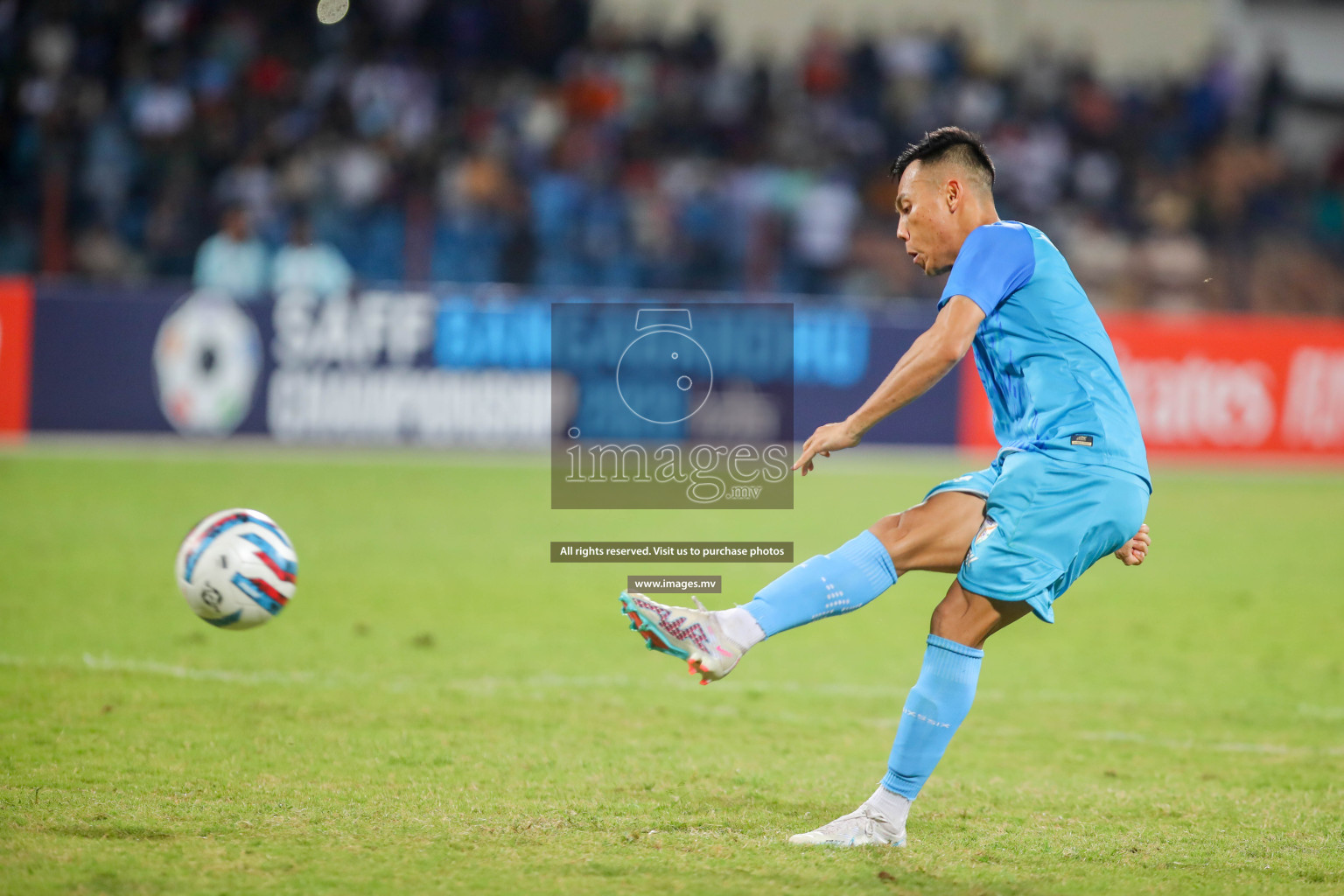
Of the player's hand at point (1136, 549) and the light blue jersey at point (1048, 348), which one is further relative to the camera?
the player's hand at point (1136, 549)

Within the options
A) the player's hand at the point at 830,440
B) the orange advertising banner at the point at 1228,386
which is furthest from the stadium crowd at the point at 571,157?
the player's hand at the point at 830,440

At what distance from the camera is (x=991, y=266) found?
3.98 meters

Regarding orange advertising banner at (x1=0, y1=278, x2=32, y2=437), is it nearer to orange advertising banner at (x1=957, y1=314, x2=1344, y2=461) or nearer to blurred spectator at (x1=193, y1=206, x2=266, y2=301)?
blurred spectator at (x1=193, y1=206, x2=266, y2=301)

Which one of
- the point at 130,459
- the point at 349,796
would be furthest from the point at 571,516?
the point at 349,796

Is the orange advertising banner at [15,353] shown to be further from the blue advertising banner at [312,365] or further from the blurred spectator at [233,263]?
the blurred spectator at [233,263]

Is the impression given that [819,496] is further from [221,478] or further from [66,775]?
[66,775]

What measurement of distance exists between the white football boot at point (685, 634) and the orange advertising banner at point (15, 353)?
39.2ft

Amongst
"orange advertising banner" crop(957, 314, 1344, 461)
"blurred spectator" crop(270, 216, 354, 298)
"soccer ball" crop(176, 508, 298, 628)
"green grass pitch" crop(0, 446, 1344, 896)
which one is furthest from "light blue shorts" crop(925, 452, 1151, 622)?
"orange advertising banner" crop(957, 314, 1344, 461)

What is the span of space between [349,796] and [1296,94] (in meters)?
25.2

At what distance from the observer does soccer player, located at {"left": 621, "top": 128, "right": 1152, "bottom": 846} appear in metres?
3.93

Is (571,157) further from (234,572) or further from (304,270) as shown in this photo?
(234,572)

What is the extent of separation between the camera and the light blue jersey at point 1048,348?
400 centimetres

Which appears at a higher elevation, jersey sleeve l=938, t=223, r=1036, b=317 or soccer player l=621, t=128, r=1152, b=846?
jersey sleeve l=938, t=223, r=1036, b=317

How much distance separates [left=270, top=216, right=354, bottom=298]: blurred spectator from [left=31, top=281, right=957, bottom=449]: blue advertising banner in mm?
132
